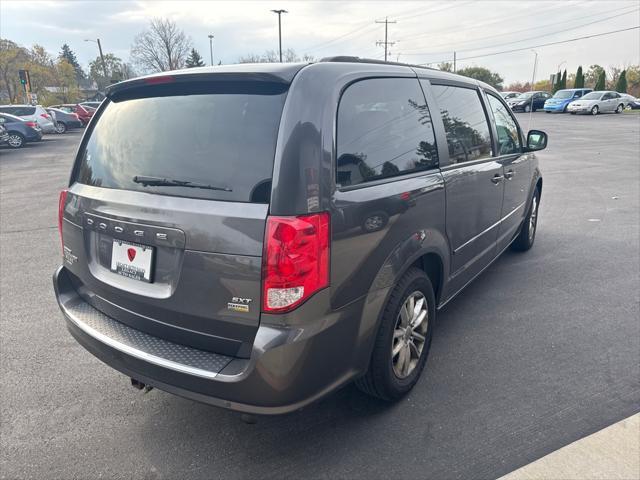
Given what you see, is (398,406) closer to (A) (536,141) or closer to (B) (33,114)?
(A) (536,141)

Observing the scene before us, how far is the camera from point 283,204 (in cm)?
201

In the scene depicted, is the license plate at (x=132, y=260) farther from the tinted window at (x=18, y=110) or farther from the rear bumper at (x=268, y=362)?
the tinted window at (x=18, y=110)

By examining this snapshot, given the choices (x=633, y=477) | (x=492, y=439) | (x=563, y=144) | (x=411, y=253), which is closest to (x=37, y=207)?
(x=411, y=253)

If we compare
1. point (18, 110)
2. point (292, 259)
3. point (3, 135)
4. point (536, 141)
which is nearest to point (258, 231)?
point (292, 259)

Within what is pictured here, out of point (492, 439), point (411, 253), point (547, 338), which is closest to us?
point (492, 439)

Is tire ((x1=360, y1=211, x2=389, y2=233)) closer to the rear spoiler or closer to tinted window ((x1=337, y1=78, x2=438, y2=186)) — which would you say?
tinted window ((x1=337, y1=78, x2=438, y2=186))

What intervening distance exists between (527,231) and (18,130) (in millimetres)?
21165

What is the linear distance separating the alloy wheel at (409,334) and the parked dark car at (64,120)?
93.9 feet

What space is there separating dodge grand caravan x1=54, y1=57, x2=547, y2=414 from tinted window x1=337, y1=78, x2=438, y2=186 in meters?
0.01

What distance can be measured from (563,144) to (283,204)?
18.8 meters

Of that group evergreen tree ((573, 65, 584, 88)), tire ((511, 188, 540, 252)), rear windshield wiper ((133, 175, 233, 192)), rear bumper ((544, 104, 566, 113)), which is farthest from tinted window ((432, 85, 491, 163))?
evergreen tree ((573, 65, 584, 88))

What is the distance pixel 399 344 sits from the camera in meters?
2.82

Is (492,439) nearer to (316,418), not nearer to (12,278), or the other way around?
(316,418)

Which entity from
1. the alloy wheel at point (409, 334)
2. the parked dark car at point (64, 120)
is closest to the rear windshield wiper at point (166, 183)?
the alloy wheel at point (409, 334)
